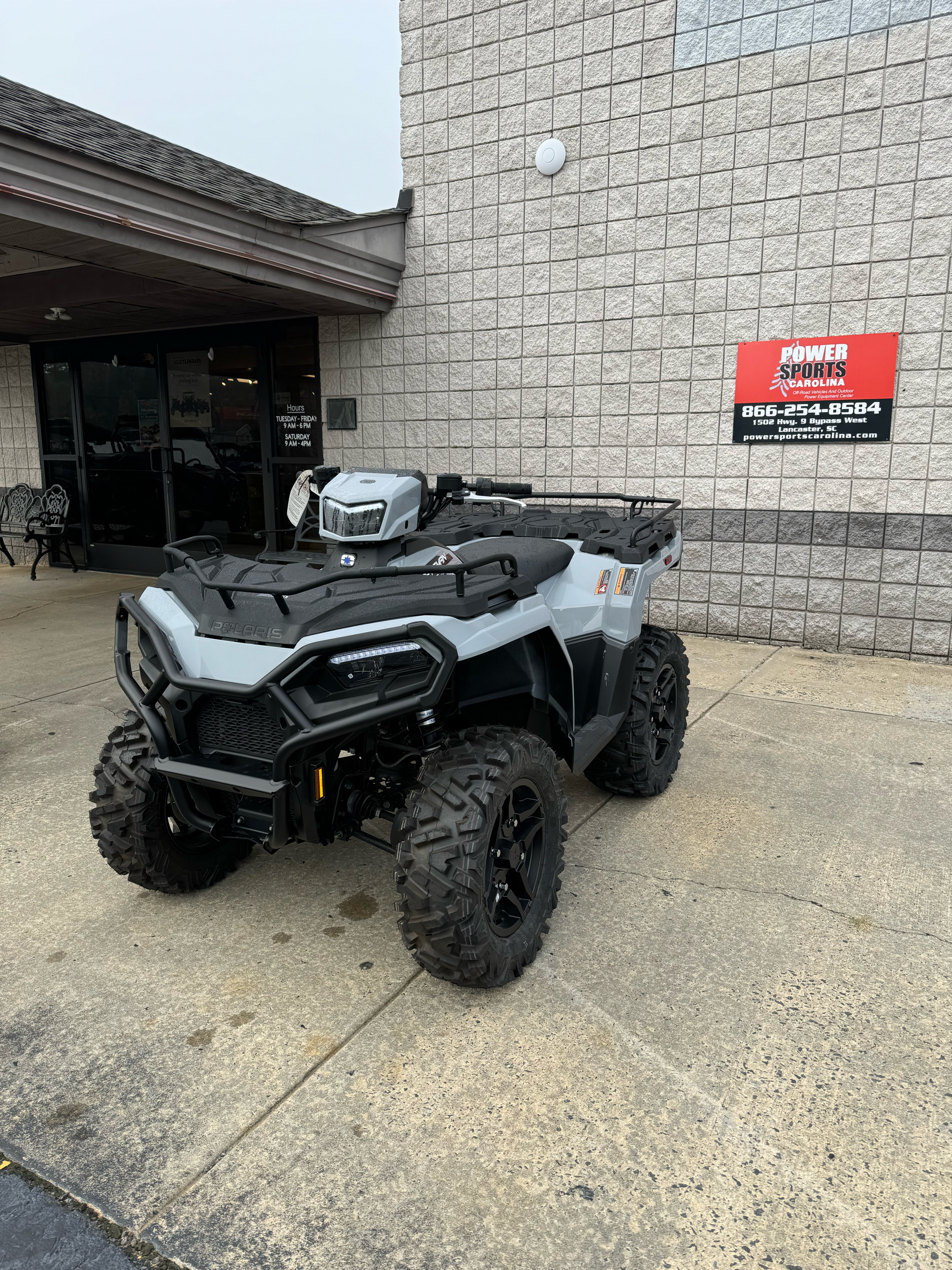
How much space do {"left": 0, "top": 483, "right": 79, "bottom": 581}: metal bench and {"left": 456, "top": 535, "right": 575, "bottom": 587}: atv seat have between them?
8431 millimetres

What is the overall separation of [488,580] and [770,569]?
4.77 meters

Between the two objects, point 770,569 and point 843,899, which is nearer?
point 843,899

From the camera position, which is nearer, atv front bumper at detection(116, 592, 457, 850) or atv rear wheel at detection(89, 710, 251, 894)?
atv front bumper at detection(116, 592, 457, 850)

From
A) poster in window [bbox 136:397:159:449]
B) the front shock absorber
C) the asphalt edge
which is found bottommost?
the asphalt edge

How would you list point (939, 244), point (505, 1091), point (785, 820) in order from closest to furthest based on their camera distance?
1. point (505, 1091)
2. point (785, 820)
3. point (939, 244)

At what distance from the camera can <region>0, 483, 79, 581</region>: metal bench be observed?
10.6 m

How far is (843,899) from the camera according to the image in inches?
118

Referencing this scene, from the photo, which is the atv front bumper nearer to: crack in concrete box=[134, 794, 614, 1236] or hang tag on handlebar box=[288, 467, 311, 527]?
crack in concrete box=[134, 794, 614, 1236]

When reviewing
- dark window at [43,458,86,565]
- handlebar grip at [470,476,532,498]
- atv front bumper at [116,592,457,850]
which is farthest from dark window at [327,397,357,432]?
atv front bumper at [116,592,457,850]

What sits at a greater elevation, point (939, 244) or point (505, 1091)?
point (939, 244)

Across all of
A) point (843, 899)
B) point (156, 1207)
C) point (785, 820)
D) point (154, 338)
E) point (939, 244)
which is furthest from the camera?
point (154, 338)

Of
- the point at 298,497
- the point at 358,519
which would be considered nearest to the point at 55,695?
the point at 358,519

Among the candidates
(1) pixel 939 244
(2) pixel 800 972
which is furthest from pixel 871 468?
(2) pixel 800 972

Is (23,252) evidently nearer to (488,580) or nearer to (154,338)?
(154,338)
